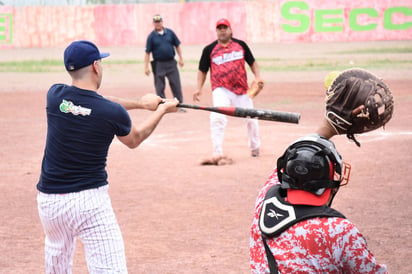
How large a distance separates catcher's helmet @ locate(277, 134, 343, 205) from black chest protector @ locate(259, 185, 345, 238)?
3cm

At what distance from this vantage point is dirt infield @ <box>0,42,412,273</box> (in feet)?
21.8

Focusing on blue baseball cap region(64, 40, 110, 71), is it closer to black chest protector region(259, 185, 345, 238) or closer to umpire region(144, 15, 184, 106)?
black chest protector region(259, 185, 345, 238)

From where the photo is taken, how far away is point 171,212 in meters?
8.18

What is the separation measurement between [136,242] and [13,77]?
903 inches

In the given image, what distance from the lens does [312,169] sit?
2.16m

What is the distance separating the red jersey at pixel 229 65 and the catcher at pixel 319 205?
8.93m

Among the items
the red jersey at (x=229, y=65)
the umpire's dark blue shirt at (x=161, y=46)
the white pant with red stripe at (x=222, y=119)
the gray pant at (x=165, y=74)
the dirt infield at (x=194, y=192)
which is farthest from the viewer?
the gray pant at (x=165, y=74)

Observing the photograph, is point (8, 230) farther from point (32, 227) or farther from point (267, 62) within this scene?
point (267, 62)

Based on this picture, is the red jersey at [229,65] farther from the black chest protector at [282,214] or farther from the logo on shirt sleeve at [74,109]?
the black chest protector at [282,214]

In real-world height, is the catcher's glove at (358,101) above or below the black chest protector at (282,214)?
above

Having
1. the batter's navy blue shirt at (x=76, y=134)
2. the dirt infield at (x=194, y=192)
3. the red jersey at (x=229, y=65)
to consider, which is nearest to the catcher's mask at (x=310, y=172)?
the batter's navy blue shirt at (x=76, y=134)

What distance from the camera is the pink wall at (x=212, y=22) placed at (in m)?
34.7

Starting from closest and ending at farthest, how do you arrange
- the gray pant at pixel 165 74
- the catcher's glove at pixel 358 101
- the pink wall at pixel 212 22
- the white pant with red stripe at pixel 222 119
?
1. the catcher's glove at pixel 358 101
2. the white pant with red stripe at pixel 222 119
3. the gray pant at pixel 165 74
4. the pink wall at pixel 212 22

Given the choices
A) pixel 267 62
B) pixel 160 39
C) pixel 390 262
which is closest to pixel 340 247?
pixel 390 262
